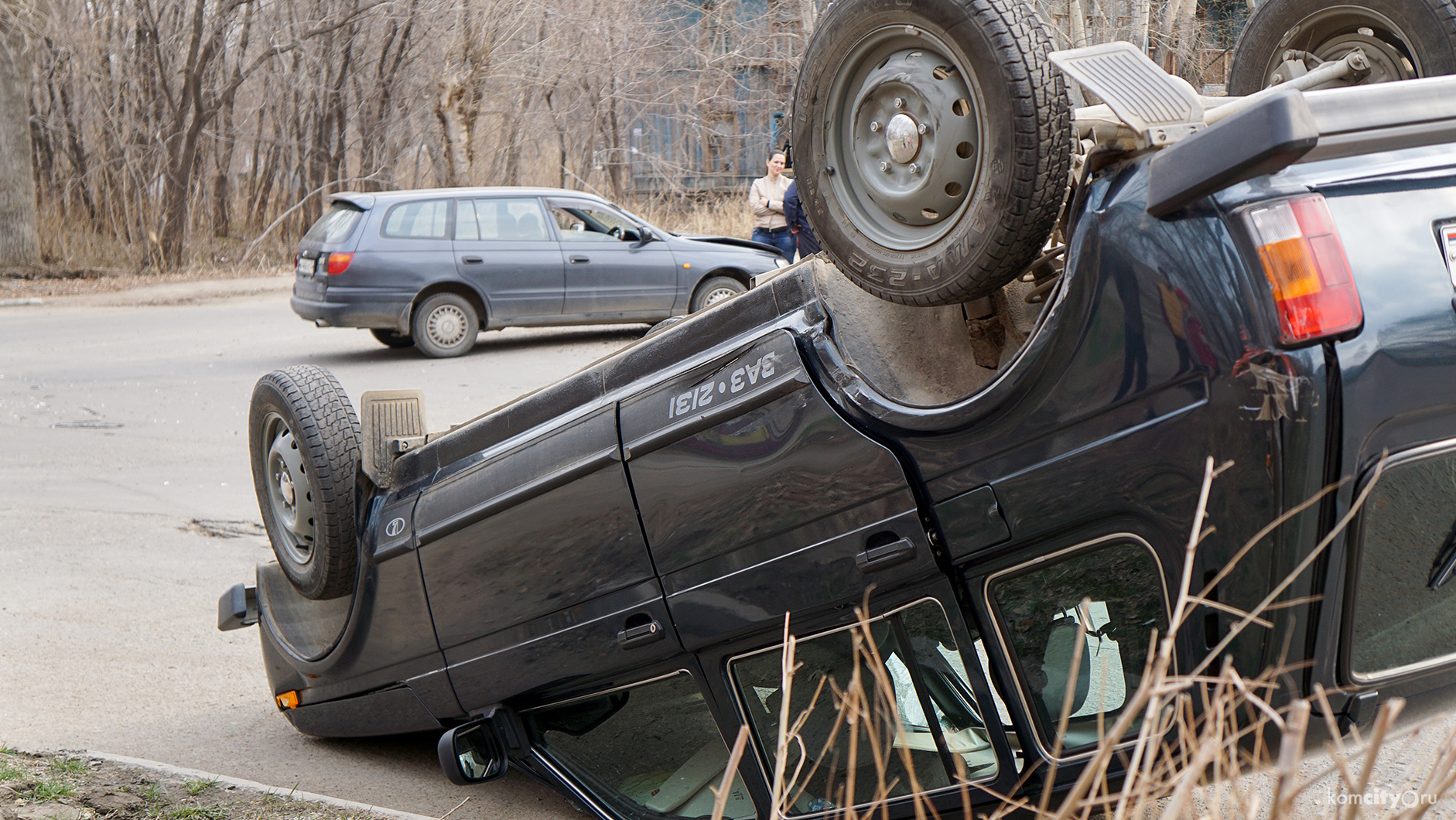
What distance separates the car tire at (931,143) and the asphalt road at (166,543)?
7.35 feet

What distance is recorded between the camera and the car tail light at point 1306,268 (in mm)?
1855

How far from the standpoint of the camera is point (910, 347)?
8.62ft

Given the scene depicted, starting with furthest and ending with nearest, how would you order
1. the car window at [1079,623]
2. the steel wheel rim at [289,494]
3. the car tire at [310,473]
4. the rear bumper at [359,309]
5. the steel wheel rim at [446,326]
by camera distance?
the steel wheel rim at [446,326]
the rear bumper at [359,309]
the steel wheel rim at [289,494]
the car tire at [310,473]
the car window at [1079,623]

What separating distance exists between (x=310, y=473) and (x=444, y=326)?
10.1 m

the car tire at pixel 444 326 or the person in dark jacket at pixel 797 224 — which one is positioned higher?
the person in dark jacket at pixel 797 224

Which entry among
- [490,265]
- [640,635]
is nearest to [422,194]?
[490,265]

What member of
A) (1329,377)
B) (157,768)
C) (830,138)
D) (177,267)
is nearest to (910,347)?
(830,138)

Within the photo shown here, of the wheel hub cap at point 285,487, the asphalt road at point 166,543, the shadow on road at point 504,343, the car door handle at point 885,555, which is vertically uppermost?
the car door handle at point 885,555

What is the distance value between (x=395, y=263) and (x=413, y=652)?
1029 centimetres

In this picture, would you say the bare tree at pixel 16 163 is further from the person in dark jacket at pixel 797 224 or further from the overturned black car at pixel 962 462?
the overturned black car at pixel 962 462

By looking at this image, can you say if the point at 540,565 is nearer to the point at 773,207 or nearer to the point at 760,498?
the point at 760,498

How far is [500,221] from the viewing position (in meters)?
14.0

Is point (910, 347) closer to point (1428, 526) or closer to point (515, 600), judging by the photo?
point (1428, 526)

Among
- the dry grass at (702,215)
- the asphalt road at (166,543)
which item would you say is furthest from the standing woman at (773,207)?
the dry grass at (702,215)
